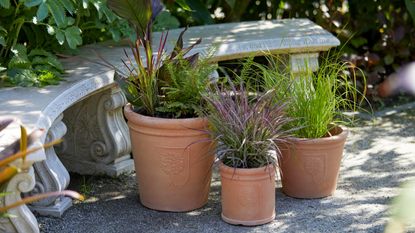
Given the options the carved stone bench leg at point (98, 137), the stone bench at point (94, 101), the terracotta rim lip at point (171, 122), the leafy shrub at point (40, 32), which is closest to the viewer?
the stone bench at point (94, 101)

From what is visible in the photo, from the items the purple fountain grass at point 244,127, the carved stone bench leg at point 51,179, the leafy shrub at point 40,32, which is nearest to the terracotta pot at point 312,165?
the purple fountain grass at point 244,127

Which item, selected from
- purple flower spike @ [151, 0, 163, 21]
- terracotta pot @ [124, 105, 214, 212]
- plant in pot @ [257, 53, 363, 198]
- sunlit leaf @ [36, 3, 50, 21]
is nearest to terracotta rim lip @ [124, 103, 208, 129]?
terracotta pot @ [124, 105, 214, 212]

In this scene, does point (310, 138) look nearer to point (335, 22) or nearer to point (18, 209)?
point (18, 209)

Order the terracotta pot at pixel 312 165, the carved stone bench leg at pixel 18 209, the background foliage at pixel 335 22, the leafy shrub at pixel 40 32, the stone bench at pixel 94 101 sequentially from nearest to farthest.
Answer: the carved stone bench leg at pixel 18 209
the stone bench at pixel 94 101
the leafy shrub at pixel 40 32
the terracotta pot at pixel 312 165
the background foliage at pixel 335 22

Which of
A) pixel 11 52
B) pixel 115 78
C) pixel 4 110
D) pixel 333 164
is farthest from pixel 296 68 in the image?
pixel 4 110

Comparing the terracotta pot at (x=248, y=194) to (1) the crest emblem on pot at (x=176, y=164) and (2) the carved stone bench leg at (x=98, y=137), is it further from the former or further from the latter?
(2) the carved stone bench leg at (x=98, y=137)

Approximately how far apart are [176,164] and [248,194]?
41 cm

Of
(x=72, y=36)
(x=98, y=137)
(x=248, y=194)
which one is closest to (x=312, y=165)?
(x=248, y=194)

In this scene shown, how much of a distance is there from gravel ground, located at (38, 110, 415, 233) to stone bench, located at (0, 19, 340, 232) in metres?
0.13

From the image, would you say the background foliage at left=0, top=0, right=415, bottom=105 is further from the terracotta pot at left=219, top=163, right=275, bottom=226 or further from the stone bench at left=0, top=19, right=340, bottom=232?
the terracotta pot at left=219, top=163, right=275, bottom=226

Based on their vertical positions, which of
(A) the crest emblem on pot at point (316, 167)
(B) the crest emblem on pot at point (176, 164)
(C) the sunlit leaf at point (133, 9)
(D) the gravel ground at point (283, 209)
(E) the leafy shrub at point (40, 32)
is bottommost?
(D) the gravel ground at point (283, 209)

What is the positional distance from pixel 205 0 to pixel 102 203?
8.77 ft

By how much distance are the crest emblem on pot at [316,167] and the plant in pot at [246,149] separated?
0.33 m

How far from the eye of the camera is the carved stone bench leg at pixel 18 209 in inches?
105
